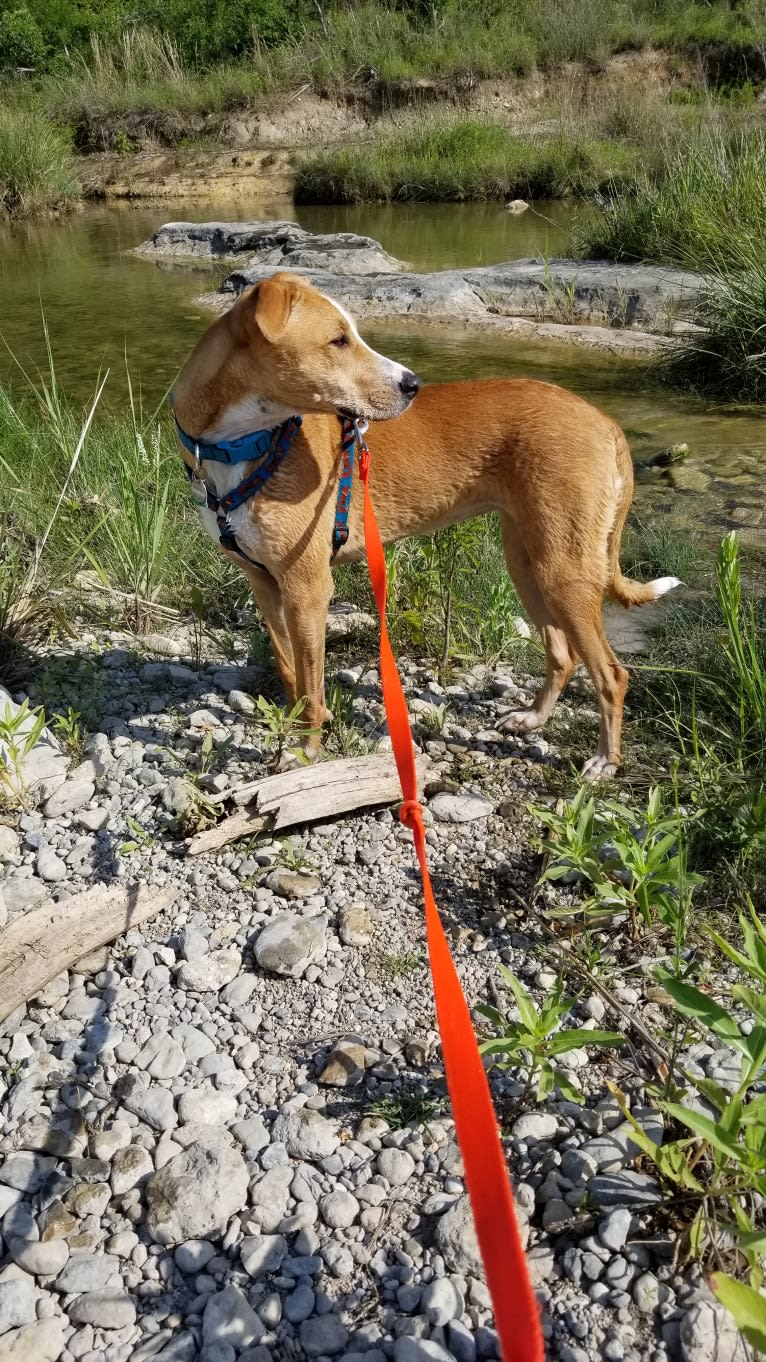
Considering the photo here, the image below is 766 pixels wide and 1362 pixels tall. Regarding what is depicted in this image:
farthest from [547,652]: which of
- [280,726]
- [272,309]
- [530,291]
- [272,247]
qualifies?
[272,247]

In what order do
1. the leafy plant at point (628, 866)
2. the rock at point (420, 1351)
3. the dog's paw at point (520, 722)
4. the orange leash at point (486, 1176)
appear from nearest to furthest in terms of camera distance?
the orange leash at point (486, 1176) < the rock at point (420, 1351) < the leafy plant at point (628, 866) < the dog's paw at point (520, 722)

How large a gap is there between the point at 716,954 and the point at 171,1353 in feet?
5.16

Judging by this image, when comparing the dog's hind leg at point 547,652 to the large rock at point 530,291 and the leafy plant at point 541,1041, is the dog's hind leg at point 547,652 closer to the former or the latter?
the leafy plant at point 541,1041

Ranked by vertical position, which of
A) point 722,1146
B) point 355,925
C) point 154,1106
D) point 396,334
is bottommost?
point 396,334

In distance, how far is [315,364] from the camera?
3.00m

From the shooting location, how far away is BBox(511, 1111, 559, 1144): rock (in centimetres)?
197

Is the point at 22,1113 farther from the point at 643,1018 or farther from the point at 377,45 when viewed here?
the point at 377,45

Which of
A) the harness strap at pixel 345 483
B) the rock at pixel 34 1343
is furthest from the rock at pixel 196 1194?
the harness strap at pixel 345 483

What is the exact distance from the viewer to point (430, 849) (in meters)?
2.93

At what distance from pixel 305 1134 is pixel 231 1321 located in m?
0.41

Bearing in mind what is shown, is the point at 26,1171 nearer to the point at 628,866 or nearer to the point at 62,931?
the point at 62,931

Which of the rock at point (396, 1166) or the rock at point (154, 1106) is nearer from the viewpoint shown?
the rock at point (396, 1166)

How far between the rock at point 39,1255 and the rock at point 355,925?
101 centimetres

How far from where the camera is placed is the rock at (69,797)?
3.05 m
